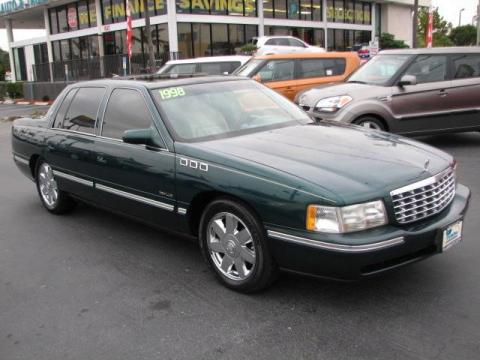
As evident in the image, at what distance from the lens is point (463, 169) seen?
25.1 ft

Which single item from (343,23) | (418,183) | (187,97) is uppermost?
(343,23)

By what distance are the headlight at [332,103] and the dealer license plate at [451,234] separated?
4936 mm

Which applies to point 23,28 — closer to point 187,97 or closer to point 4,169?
point 4,169

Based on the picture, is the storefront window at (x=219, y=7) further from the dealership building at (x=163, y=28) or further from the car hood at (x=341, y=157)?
the car hood at (x=341, y=157)

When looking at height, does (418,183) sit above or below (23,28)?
below

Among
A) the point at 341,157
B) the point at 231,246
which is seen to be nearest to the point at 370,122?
the point at 341,157

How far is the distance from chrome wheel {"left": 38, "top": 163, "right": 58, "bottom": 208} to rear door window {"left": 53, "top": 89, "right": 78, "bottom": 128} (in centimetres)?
53

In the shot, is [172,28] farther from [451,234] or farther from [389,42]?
[451,234]

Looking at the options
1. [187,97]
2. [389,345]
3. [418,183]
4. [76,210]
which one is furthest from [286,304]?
[76,210]

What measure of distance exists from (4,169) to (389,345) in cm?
834

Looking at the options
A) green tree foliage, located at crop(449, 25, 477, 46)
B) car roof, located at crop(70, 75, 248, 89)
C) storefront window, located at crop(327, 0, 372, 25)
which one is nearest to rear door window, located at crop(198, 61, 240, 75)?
car roof, located at crop(70, 75, 248, 89)

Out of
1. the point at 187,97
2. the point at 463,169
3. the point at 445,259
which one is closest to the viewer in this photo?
the point at 445,259

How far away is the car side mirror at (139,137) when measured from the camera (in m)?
4.36

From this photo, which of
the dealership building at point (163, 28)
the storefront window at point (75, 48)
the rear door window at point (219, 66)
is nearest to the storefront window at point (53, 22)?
Answer: the dealership building at point (163, 28)
